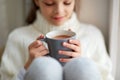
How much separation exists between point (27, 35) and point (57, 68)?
423 mm

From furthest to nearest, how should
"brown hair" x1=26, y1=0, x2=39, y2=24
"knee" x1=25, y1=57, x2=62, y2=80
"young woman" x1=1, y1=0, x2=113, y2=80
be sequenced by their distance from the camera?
"brown hair" x1=26, y1=0, x2=39, y2=24
"young woman" x1=1, y1=0, x2=113, y2=80
"knee" x1=25, y1=57, x2=62, y2=80

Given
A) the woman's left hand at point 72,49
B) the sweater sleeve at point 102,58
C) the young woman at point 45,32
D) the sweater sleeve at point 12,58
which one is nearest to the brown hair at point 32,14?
the young woman at point 45,32

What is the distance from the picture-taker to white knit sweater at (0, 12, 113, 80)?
1.08m

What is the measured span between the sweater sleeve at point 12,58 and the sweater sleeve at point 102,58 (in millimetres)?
296

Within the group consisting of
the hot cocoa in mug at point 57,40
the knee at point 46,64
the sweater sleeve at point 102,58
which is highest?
the hot cocoa in mug at point 57,40

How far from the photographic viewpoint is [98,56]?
1.10 m

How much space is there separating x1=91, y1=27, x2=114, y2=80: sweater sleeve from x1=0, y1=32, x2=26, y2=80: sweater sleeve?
0.30m

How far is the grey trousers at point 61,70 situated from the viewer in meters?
0.71

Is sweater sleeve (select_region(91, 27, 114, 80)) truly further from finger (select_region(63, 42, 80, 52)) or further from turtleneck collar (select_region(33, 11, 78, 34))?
finger (select_region(63, 42, 80, 52))

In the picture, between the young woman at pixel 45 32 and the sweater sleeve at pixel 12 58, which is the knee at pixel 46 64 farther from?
the sweater sleeve at pixel 12 58

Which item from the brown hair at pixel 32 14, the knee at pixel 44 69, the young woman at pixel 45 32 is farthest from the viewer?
the brown hair at pixel 32 14

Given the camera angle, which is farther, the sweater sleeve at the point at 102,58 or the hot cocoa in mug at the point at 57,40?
the sweater sleeve at the point at 102,58

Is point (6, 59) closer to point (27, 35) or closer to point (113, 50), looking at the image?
point (27, 35)

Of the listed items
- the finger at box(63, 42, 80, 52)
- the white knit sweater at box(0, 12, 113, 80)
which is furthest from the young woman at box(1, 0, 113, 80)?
the finger at box(63, 42, 80, 52)
